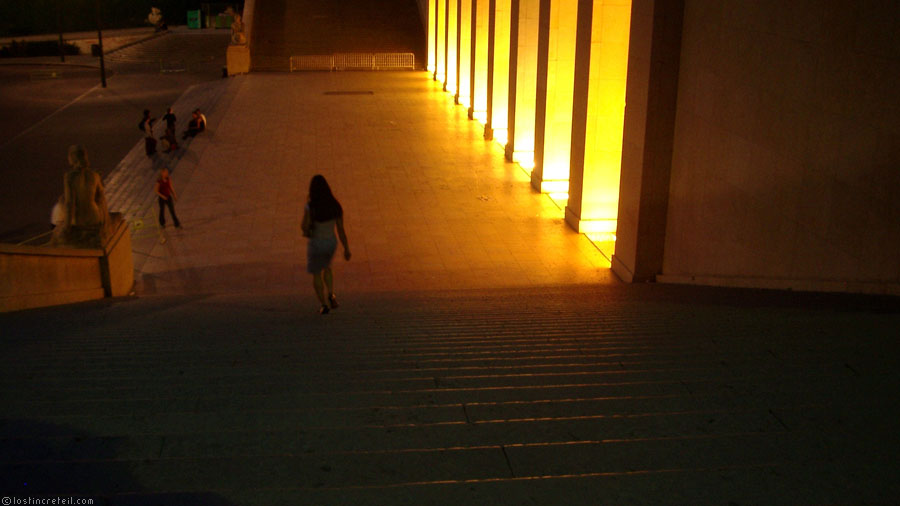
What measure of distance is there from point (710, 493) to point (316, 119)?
65.5 feet

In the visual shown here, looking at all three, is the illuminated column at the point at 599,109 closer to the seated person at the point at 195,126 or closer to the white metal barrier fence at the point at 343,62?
the seated person at the point at 195,126

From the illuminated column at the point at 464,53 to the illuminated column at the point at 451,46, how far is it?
1601mm

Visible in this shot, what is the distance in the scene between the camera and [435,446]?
11.3 ft

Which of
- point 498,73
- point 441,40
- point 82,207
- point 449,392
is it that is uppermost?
point 441,40

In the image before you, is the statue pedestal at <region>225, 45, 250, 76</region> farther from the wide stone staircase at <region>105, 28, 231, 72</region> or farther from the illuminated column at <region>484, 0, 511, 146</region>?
the illuminated column at <region>484, 0, 511, 146</region>

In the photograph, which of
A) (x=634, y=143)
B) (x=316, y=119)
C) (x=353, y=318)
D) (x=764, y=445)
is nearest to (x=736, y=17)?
(x=634, y=143)

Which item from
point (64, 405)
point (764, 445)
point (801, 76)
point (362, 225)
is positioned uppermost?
point (801, 76)

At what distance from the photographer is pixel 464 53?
25.2 meters

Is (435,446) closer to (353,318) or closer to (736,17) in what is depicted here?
(353,318)

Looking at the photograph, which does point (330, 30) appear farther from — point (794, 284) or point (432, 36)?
point (794, 284)

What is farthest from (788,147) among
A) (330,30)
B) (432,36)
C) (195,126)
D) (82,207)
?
(330,30)

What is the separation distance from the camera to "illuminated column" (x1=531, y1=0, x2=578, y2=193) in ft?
47.5

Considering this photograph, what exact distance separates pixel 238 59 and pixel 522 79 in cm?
1711

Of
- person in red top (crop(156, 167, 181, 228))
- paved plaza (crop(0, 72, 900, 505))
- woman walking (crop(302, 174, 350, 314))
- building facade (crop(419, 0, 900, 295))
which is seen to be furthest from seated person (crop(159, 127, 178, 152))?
woman walking (crop(302, 174, 350, 314))
